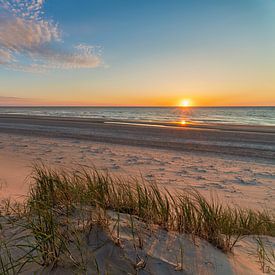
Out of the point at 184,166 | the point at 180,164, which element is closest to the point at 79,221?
the point at 184,166

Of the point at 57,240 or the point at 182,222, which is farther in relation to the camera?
the point at 182,222

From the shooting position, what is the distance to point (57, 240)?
192 centimetres

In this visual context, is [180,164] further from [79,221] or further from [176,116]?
[176,116]

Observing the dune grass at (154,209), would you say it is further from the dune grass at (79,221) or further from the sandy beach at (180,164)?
the sandy beach at (180,164)

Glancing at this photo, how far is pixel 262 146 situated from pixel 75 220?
13807 millimetres

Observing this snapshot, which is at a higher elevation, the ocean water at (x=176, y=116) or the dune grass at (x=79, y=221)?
the dune grass at (x=79, y=221)

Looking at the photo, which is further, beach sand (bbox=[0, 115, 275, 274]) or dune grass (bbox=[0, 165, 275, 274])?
beach sand (bbox=[0, 115, 275, 274])

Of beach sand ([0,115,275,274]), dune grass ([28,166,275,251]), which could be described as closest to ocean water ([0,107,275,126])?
beach sand ([0,115,275,274])

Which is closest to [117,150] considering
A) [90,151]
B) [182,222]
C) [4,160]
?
[90,151]

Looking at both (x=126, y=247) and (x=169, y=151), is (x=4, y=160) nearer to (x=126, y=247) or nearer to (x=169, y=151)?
(x=169, y=151)

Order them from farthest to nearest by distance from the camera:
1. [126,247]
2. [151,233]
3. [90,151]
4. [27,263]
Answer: [90,151] → [151,233] → [126,247] → [27,263]

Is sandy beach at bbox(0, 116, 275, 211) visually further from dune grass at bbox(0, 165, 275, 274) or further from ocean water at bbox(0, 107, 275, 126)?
ocean water at bbox(0, 107, 275, 126)

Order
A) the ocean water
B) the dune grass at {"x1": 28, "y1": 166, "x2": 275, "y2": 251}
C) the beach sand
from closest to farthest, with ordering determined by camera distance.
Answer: the dune grass at {"x1": 28, "y1": 166, "x2": 275, "y2": 251}
the beach sand
the ocean water

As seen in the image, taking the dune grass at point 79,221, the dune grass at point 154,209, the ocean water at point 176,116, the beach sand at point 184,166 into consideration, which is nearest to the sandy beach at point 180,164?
the beach sand at point 184,166
